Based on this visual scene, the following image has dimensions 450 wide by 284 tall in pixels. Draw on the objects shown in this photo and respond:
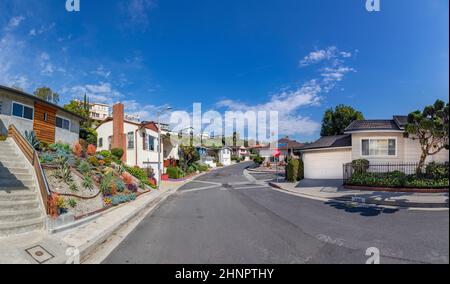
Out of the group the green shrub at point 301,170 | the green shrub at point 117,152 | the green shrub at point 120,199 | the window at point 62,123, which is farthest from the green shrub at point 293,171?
the window at point 62,123

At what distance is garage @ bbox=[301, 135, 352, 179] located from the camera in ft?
58.7

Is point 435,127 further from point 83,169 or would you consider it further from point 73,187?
point 83,169

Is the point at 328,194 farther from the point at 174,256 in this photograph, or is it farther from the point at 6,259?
the point at 6,259

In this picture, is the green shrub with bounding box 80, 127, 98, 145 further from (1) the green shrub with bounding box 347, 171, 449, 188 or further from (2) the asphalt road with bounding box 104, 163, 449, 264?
(1) the green shrub with bounding box 347, 171, 449, 188

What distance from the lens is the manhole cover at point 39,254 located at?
4656 millimetres

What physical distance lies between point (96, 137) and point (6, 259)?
90.3ft

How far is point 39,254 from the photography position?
4855mm

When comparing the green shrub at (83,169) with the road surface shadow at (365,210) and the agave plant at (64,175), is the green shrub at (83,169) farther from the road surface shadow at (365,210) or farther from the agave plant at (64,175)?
the road surface shadow at (365,210)

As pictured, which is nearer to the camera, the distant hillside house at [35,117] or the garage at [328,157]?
the distant hillside house at [35,117]

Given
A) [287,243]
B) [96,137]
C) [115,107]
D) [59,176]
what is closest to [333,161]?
[287,243]

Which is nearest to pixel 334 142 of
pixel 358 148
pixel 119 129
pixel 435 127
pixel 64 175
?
pixel 358 148

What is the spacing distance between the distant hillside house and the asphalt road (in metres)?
12.7

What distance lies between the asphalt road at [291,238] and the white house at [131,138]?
17921 mm

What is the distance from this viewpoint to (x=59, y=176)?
9906mm
